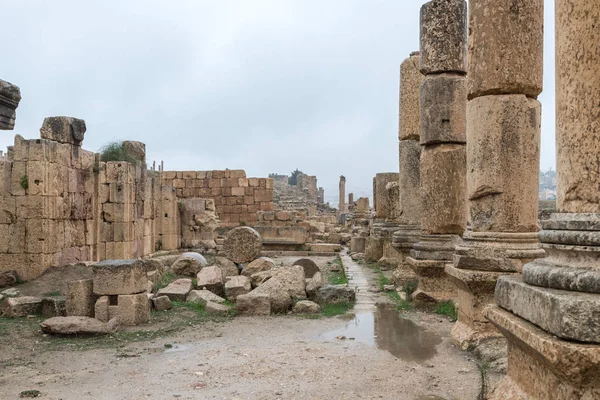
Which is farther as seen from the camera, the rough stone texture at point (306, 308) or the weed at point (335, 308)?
the rough stone texture at point (306, 308)

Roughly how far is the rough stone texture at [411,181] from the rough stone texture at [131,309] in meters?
6.37

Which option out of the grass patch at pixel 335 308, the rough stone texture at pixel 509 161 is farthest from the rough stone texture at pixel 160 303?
the rough stone texture at pixel 509 161

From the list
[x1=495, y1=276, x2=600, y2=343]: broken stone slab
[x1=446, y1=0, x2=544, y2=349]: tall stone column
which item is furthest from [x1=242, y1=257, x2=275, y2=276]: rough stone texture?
[x1=495, y1=276, x2=600, y2=343]: broken stone slab

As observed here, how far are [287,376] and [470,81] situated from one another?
13.0 ft

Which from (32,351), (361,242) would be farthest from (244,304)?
(361,242)

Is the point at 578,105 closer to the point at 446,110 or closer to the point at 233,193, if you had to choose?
the point at 446,110

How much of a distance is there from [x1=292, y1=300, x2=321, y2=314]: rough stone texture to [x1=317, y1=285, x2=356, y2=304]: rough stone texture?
1.42 ft

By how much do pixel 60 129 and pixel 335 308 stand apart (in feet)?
23.6

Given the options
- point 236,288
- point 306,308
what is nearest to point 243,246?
point 236,288

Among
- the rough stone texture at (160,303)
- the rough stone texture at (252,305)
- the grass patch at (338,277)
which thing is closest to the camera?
the rough stone texture at (252,305)

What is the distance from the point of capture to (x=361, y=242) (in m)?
18.9

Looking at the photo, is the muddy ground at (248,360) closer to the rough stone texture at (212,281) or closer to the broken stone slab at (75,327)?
the broken stone slab at (75,327)

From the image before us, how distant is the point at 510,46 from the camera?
586 centimetres

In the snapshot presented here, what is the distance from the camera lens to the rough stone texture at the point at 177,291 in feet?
30.9
